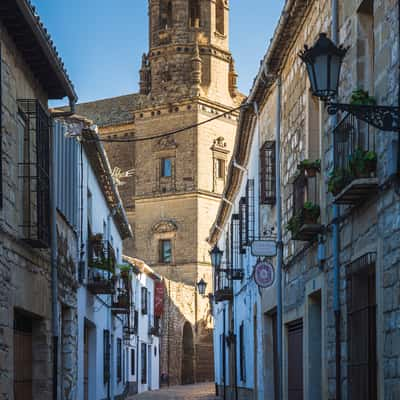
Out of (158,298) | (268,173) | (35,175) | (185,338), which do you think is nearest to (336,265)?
(35,175)

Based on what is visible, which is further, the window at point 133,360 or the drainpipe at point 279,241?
the window at point 133,360

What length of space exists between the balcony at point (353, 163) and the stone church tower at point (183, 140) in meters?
49.8

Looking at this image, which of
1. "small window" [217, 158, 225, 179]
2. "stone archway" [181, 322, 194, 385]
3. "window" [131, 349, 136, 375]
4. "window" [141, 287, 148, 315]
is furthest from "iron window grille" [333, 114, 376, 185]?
"small window" [217, 158, 225, 179]

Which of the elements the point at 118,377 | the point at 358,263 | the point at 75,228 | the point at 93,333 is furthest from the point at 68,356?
the point at 118,377

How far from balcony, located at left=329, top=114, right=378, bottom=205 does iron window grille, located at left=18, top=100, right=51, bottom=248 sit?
4.13 m

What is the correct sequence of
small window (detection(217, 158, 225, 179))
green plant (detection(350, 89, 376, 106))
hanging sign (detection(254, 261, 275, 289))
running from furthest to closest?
1. small window (detection(217, 158, 225, 179))
2. hanging sign (detection(254, 261, 275, 289))
3. green plant (detection(350, 89, 376, 106))

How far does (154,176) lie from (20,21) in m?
52.0

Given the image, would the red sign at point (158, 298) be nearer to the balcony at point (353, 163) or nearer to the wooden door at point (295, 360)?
the wooden door at point (295, 360)

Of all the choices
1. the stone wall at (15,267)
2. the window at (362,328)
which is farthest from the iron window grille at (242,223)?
the window at (362,328)

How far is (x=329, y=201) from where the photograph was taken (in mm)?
12156

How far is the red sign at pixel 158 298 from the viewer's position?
52.5m

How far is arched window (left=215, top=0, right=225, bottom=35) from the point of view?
65562 millimetres

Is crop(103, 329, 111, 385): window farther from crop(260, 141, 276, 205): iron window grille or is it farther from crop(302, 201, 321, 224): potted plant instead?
crop(302, 201, 321, 224): potted plant

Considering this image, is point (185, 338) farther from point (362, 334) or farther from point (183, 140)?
point (362, 334)
